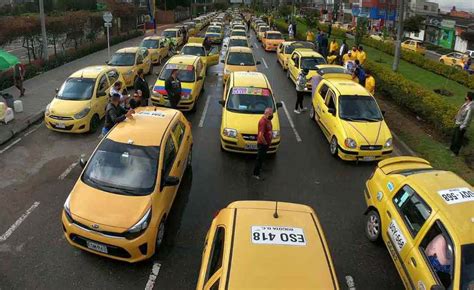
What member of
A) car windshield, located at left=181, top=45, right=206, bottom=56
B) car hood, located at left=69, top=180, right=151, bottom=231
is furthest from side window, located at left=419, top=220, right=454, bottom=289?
car windshield, located at left=181, top=45, right=206, bottom=56

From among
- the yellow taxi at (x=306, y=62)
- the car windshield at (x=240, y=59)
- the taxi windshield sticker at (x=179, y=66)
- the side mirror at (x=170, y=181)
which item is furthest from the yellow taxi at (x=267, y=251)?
the car windshield at (x=240, y=59)

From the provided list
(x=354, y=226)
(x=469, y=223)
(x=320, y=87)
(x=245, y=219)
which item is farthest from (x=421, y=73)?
(x=245, y=219)

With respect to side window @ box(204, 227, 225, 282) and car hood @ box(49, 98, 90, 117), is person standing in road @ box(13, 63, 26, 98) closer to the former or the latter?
car hood @ box(49, 98, 90, 117)

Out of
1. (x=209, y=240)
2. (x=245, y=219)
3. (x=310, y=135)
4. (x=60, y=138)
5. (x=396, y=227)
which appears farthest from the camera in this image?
(x=310, y=135)

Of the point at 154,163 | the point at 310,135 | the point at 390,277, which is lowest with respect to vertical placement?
the point at 390,277

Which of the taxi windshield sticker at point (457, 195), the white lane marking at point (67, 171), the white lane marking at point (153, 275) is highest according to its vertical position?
the taxi windshield sticker at point (457, 195)

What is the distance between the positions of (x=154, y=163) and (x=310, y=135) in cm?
697

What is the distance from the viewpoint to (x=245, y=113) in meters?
11.1

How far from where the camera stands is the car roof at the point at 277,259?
13.2 ft

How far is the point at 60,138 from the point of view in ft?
39.0

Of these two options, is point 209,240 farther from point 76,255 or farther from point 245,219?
point 76,255

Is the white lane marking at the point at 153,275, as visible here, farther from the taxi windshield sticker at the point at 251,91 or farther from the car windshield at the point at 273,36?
the car windshield at the point at 273,36

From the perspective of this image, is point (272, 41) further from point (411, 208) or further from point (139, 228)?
point (139, 228)

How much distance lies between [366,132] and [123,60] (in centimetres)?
1235
